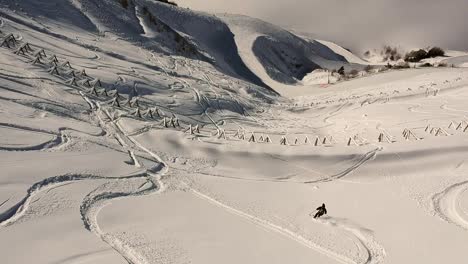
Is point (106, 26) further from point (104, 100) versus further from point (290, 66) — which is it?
point (290, 66)

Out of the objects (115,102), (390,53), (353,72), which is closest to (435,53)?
(390,53)

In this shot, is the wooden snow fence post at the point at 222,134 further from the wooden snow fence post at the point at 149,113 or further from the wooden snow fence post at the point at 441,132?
the wooden snow fence post at the point at 441,132

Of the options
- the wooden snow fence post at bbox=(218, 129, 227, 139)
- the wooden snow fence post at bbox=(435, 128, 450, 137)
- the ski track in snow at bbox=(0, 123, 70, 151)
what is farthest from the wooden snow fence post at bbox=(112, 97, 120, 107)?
the wooden snow fence post at bbox=(435, 128, 450, 137)

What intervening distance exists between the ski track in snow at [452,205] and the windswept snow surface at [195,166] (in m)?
0.04

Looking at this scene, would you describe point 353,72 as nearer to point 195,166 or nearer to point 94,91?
point 94,91

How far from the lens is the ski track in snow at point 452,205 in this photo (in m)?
7.58

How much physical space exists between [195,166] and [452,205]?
210 inches

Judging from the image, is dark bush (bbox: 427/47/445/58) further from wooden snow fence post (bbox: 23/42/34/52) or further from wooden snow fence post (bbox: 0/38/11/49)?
wooden snow fence post (bbox: 0/38/11/49)

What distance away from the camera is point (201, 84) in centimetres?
1906

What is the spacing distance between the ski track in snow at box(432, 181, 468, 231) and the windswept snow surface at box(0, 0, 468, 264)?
0.12ft


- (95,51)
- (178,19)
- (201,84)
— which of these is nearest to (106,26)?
(95,51)

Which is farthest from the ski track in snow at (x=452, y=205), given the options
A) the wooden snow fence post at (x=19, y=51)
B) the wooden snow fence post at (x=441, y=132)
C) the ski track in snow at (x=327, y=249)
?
the wooden snow fence post at (x=19, y=51)

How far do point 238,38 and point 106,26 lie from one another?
62.7 ft

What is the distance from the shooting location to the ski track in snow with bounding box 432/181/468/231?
24.9 ft
